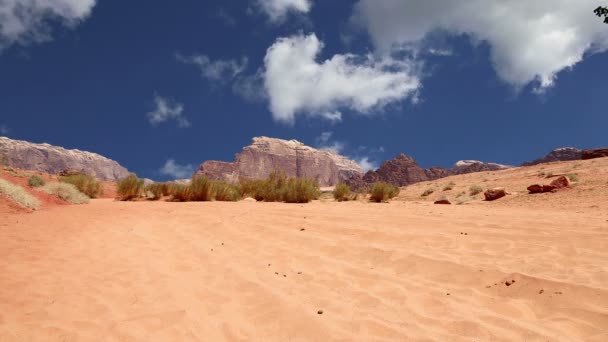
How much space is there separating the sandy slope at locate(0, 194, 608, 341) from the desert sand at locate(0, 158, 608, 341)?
19mm

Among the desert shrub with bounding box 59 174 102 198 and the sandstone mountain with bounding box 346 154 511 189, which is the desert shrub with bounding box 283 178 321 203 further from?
the sandstone mountain with bounding box 346 154 511 189

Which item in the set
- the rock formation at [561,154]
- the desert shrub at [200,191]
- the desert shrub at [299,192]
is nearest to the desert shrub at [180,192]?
the desert shrub at [200,191]

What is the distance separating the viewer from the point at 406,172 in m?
93.2

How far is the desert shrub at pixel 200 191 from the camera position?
15312mm

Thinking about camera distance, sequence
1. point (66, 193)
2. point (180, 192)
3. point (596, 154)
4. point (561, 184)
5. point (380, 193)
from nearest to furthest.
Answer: point (66, 193)
point (180, 192)
point (561, 184)
point (380, 193)
point (596, 154)

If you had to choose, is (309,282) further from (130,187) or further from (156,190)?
(130,187)

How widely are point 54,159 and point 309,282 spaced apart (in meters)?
156

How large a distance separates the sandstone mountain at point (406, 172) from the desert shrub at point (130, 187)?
75094 millimetres

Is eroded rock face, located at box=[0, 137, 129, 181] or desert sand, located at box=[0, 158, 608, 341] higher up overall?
eroded rock face, located at box=[0, 137, 129, 181]

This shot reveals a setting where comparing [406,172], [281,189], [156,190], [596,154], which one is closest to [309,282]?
[281,189]

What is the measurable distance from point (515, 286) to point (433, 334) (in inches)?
66.5

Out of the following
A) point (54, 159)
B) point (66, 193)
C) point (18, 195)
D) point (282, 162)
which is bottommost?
point (18, 195)

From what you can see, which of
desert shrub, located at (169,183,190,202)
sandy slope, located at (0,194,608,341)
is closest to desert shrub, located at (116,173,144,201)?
desert shrub, located at (169,183,190,202)

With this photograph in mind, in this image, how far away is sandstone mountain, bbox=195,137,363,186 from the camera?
141750mm
